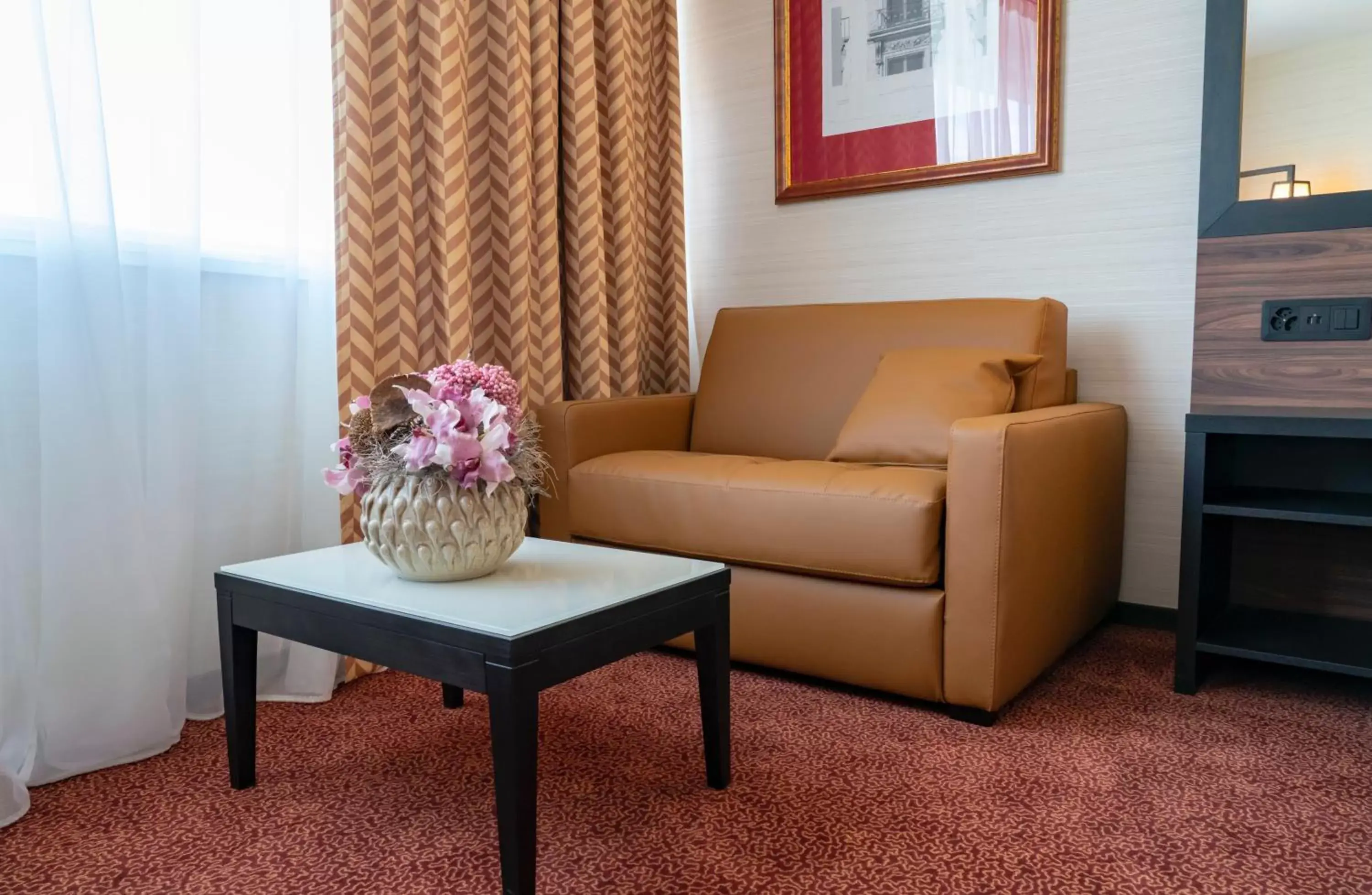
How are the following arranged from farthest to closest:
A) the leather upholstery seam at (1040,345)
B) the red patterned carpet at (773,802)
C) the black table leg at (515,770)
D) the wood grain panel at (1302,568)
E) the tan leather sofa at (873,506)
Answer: the leather upholstery seam at (1040,345) → the wood grain panel at (1302,568) → the tan leather sofa at (873,506) → the red patterned carpet at (773,802) → the black table leg at (515,770)

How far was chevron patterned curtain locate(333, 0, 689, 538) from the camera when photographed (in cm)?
213

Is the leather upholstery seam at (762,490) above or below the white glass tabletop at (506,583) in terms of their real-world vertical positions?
above

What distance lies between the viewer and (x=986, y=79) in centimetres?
255

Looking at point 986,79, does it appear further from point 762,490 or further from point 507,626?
point 507,626

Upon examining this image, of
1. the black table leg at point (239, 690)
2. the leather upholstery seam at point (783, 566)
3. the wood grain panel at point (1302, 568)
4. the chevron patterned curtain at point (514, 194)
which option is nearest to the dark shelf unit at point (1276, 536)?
the wood grain panel at point (1302, 568)

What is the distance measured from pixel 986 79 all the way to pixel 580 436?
1481 mm

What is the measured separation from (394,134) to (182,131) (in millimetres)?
489

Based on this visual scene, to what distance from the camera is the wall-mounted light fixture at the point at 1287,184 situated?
206 cm

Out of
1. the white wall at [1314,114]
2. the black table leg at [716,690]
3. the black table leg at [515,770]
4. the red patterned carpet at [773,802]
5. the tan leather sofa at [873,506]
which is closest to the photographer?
the black table leg at [515,770]

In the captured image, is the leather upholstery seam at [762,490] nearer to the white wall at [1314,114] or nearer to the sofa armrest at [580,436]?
the sofa armrest at [580,436]

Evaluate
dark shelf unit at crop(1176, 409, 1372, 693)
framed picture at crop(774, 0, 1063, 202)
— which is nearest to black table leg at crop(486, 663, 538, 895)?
dark shelf unit at crop(1176, 409, 1372, 693)

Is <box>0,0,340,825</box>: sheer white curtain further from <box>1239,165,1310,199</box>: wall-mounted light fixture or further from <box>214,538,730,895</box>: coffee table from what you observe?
<box>1239,165,1310,199</box>: wall-mounted light fixture

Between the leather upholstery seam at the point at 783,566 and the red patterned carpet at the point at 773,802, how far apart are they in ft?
0.88

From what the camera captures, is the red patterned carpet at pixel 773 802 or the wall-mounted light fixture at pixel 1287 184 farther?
the wall-mounted light fixture at pixel 1287 184
